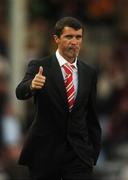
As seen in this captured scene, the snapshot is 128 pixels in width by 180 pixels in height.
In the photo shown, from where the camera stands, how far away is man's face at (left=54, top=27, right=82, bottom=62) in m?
5.86

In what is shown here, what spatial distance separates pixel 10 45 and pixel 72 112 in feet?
26.8

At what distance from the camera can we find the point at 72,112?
595 centimetres

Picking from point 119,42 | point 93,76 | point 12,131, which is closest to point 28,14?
point 119,42

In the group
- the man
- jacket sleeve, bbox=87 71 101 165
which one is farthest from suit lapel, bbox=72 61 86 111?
jacket sleeve, bbox=87 71 101 165

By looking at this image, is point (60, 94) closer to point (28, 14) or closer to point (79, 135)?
point (79, 135)

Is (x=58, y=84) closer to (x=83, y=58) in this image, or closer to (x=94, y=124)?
(x=94, y=124)

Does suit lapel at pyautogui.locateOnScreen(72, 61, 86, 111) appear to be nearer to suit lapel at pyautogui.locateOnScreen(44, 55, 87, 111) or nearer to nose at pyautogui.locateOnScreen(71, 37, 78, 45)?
suit lapel at pyautogui.locateOnScreen(44, 55, 87, 111)

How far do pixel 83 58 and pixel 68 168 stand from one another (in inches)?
330

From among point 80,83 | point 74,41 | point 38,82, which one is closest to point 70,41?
point 74,41

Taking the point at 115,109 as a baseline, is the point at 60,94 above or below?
above

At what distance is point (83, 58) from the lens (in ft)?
46.9

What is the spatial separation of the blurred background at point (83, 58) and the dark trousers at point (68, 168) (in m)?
5.06

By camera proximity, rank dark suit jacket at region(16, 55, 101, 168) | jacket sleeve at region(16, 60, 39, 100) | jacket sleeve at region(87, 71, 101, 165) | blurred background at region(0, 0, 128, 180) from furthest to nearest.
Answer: blurred background at region(0, 0, 128, 180) → jacket sleeve at region(87, 71, 101, 165) → dark suit jacket at region(16, 55, 101, 168) → jacket sleeve at region(16, 60, 39, 100)

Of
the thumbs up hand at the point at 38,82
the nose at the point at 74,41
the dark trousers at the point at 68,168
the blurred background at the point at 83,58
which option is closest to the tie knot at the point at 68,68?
the nose at the point at 74,41
